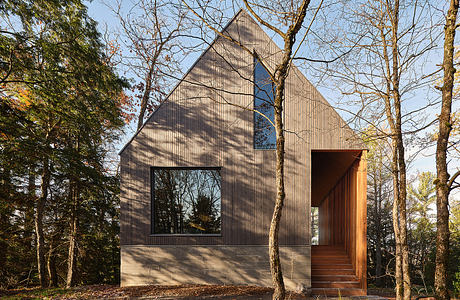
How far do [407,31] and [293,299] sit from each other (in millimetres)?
7171

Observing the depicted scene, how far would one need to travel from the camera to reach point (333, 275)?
6887 millimetres

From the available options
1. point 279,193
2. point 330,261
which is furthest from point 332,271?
point 279,193

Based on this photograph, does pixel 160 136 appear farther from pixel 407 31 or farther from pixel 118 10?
pixel 118 10

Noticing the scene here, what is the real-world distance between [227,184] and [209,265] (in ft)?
7.94

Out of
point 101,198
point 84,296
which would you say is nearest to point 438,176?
point 84,296

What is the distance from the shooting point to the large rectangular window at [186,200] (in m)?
6.74

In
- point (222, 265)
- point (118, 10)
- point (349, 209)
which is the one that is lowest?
point (222, 265)

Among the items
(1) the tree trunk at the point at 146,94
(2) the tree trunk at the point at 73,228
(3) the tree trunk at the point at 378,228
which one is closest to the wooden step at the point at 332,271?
(2) the tree trunk at the point at 73,228

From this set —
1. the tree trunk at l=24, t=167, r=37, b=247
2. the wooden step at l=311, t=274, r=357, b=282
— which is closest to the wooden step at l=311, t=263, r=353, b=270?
the wooden step at l=311, t=274, r=357, b=282

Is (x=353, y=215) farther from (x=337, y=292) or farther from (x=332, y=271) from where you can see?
(x=337, y=292)

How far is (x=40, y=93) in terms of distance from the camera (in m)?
6.38

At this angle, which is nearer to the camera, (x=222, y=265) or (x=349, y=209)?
(x=222, y=265)

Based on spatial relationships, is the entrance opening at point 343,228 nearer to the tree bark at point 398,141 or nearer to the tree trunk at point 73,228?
the tree bark at point 398,141

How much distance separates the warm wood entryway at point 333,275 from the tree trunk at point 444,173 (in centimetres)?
321
